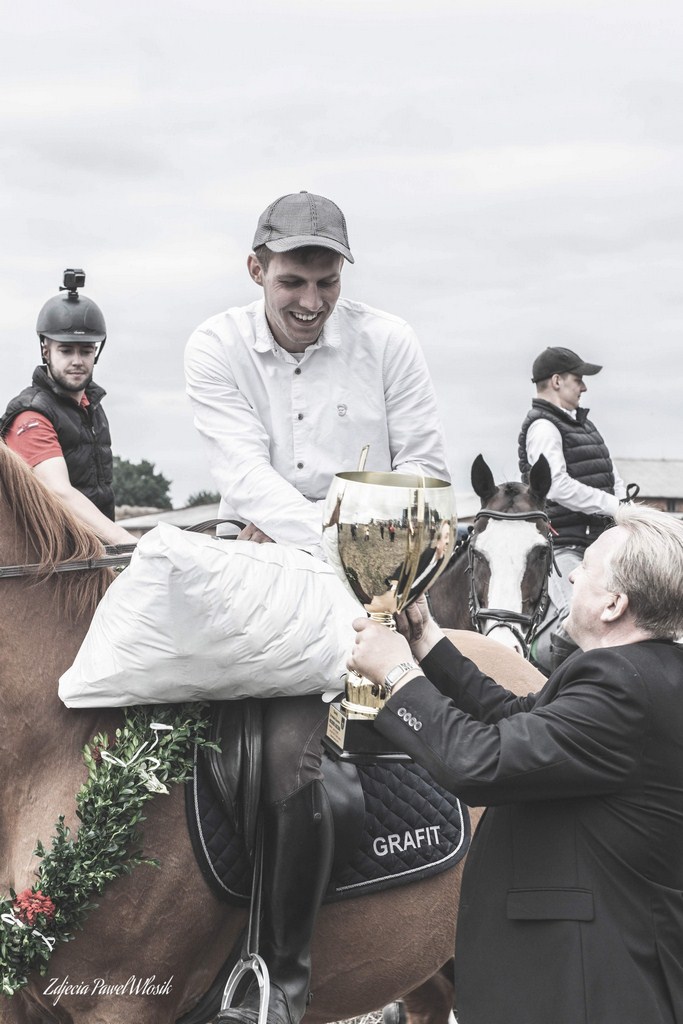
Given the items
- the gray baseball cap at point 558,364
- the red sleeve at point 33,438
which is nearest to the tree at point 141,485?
the gray baseball cap at point 558,364

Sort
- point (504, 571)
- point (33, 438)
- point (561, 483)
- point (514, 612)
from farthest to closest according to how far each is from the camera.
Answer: point (561, 483) → point (504, 571) → point (514, 612) → point (33, 438)

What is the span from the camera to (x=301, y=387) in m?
3.96

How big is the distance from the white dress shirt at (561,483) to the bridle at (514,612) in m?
2.01

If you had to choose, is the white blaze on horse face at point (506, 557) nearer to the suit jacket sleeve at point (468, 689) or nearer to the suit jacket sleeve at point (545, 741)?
the suit jacket sleeve at point (468, 689)

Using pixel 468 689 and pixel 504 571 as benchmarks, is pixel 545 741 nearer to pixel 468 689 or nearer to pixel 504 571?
pixel 468 689

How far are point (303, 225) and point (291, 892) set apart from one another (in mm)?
2131

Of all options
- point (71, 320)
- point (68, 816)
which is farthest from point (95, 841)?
point (71, 320)

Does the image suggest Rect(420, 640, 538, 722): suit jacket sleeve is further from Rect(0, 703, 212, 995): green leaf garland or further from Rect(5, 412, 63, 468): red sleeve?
Rect(5, 412, 63, 468): red sleeve

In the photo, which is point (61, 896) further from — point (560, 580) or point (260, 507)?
point (560, 580)

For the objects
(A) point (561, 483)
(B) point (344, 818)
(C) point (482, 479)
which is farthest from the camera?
(A) point (561, 483)

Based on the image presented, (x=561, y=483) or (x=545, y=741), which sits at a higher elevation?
(x=561, y=483)

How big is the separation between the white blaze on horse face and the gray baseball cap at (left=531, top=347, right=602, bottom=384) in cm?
294

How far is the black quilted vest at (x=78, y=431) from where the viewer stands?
511 cm

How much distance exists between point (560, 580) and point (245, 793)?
18.2 feet
